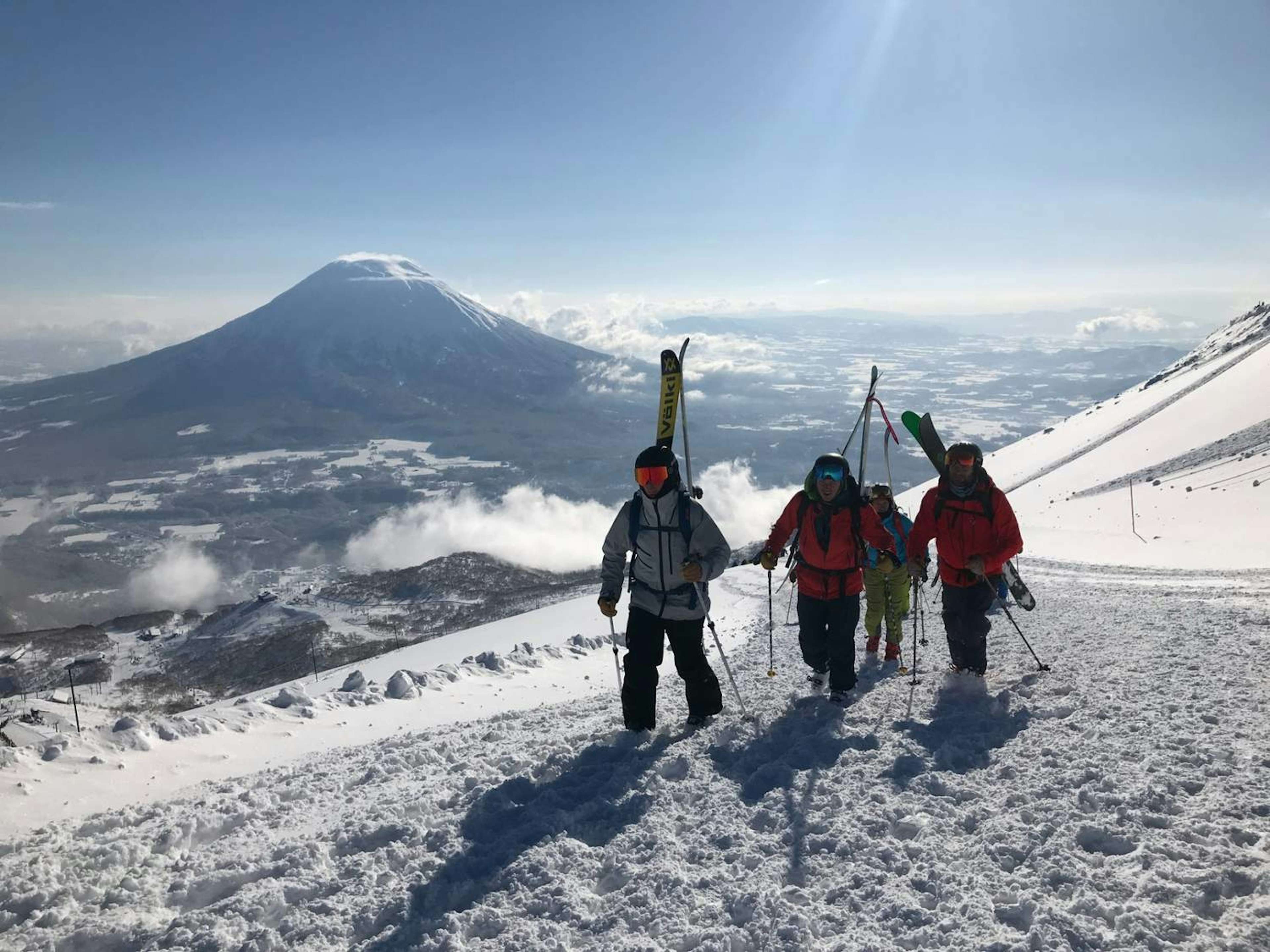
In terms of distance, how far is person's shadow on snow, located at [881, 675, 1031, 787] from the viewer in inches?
213

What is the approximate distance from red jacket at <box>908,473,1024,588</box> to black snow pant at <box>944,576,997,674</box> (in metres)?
0.10

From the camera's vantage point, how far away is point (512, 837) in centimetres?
490

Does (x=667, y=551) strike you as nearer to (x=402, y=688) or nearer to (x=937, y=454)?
(x=937, y=454)

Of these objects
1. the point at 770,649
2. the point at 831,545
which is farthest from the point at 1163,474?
the point at 831,545

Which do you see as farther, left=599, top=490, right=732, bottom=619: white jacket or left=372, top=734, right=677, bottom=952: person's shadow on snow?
left=599, top=490, right=732, bottom=619: white jacket

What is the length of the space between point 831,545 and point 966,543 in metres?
1.33

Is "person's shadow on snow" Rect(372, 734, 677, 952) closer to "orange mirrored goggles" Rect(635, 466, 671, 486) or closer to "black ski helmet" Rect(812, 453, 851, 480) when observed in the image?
"orange mirrored goggles" Rect(635, 466, 671, 486)

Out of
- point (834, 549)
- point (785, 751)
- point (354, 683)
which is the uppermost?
point (834, 549)

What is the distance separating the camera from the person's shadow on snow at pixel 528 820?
4.26 m

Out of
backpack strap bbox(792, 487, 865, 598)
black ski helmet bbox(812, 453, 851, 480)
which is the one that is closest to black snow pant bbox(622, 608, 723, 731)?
backpack strap bbox(792, 487, 865, 598)

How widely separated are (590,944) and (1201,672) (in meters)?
6.19

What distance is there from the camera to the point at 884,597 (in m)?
9.62

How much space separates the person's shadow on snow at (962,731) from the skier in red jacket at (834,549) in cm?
101

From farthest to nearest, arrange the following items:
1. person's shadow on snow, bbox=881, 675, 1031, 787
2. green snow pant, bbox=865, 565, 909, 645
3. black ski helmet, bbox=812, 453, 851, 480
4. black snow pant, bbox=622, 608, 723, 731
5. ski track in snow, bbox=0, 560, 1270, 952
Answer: green snow pant, bbox=865, 565, 909, 645 < black ski helmet, bbox=812, 453, 851, 480 < black snow pant, bbox=622, 608, 723, 731 < person's shadow on snow, bbox=881, 675, 1031, 787 < ski track in snow, bbox=0, 560, 1270, 952
